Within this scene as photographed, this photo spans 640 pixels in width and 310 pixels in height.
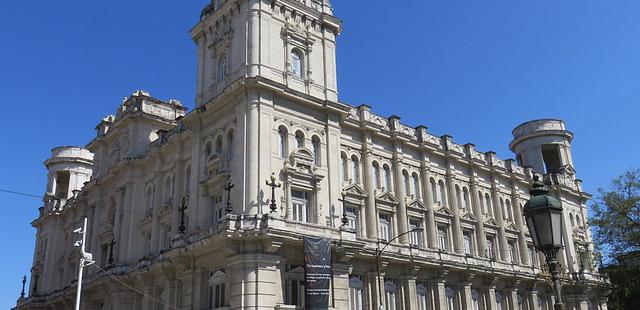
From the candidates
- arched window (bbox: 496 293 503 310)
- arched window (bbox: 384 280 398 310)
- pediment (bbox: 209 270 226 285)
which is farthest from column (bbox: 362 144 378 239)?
arched window (bbox: 496 293 503 310)

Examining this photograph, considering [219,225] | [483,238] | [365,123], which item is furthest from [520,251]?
[219,225]

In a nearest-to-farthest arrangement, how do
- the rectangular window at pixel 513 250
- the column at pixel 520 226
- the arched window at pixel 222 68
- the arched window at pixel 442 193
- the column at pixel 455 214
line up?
the arched window at pixel 222 68 < the column at pixel 455 214 < the arched window at pixel 442 193 < the rectangular window at pixel 513 250 < the column at pixel 520 226

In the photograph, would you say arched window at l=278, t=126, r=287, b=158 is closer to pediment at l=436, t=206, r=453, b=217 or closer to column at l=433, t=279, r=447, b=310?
column at l=433, t=279, r=447, b=310

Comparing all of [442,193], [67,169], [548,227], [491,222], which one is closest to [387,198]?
[442,193]

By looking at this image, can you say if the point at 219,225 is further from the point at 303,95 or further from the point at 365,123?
the point at 365,123

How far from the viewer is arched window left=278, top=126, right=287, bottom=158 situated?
35.6 metres

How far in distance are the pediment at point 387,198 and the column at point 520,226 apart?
55.8ft

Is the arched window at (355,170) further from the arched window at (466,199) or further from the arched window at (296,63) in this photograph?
the arched window at (466,199)

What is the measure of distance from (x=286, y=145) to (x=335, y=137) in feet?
14.0

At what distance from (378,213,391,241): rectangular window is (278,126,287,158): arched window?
32.3 ft

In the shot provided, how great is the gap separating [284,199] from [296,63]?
10.4m

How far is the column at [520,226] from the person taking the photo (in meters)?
52.4

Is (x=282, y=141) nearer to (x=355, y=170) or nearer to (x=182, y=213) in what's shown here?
(x=355, y=170)

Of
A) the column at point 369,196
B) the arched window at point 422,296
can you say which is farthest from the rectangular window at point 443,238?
the column at point 369,196
